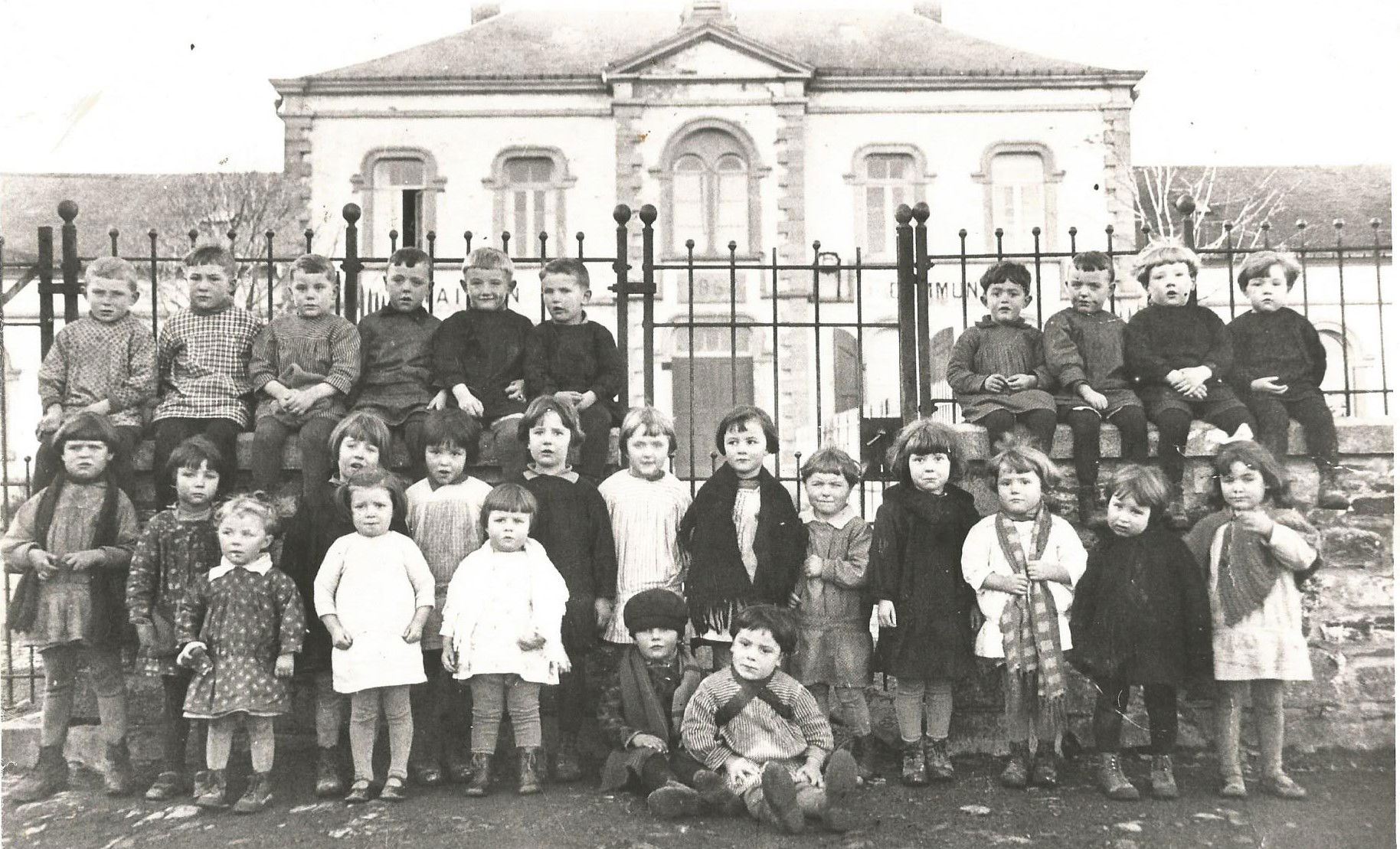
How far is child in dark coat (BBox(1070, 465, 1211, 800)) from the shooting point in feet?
15.0

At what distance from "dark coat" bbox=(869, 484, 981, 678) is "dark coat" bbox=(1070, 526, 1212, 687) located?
0.46 metres

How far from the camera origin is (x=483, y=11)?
69.2 feet

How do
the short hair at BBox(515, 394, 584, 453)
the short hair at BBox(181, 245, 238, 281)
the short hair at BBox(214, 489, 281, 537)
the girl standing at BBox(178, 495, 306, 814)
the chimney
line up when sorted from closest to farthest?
1. the girl standing at BBox(178, 495, 306, 814)
2. the short hair at BBox(214, 489, 281, 537)
3. the short hair at BBox(515, 394, 584, 453)
4. the short hair at BBox(181, 245, 238, 281)
5. the chimney

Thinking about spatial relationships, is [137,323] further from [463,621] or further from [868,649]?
[868,649]

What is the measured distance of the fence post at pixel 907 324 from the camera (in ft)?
19.3

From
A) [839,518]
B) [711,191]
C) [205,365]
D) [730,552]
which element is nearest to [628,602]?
[730,552]

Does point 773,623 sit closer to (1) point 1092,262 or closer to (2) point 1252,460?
(2) point 1252,460

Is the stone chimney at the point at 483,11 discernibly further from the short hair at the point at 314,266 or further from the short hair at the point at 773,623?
the short hair at the point at 773,623

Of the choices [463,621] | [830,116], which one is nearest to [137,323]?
[463,621]

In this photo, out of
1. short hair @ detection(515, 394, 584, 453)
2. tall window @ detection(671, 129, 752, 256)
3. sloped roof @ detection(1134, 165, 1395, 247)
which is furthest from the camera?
tall window @ detection(671, 129, 752, 256)

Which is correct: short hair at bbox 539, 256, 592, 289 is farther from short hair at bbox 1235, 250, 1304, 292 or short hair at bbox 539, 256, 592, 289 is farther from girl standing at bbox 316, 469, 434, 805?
short hair at bbox 1235, 250, 1304, 292

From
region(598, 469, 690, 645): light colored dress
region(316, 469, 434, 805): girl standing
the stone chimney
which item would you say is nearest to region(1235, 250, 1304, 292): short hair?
region(598, 469, 690, 645): light colored dress

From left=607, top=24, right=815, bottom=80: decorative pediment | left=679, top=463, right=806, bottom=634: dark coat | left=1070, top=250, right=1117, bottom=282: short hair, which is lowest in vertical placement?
left=679, top=463, right=806, bottom=634: dark coat

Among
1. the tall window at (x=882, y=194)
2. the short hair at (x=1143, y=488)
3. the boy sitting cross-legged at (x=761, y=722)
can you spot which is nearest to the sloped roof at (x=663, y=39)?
the tall window at (x=882, y=194)
